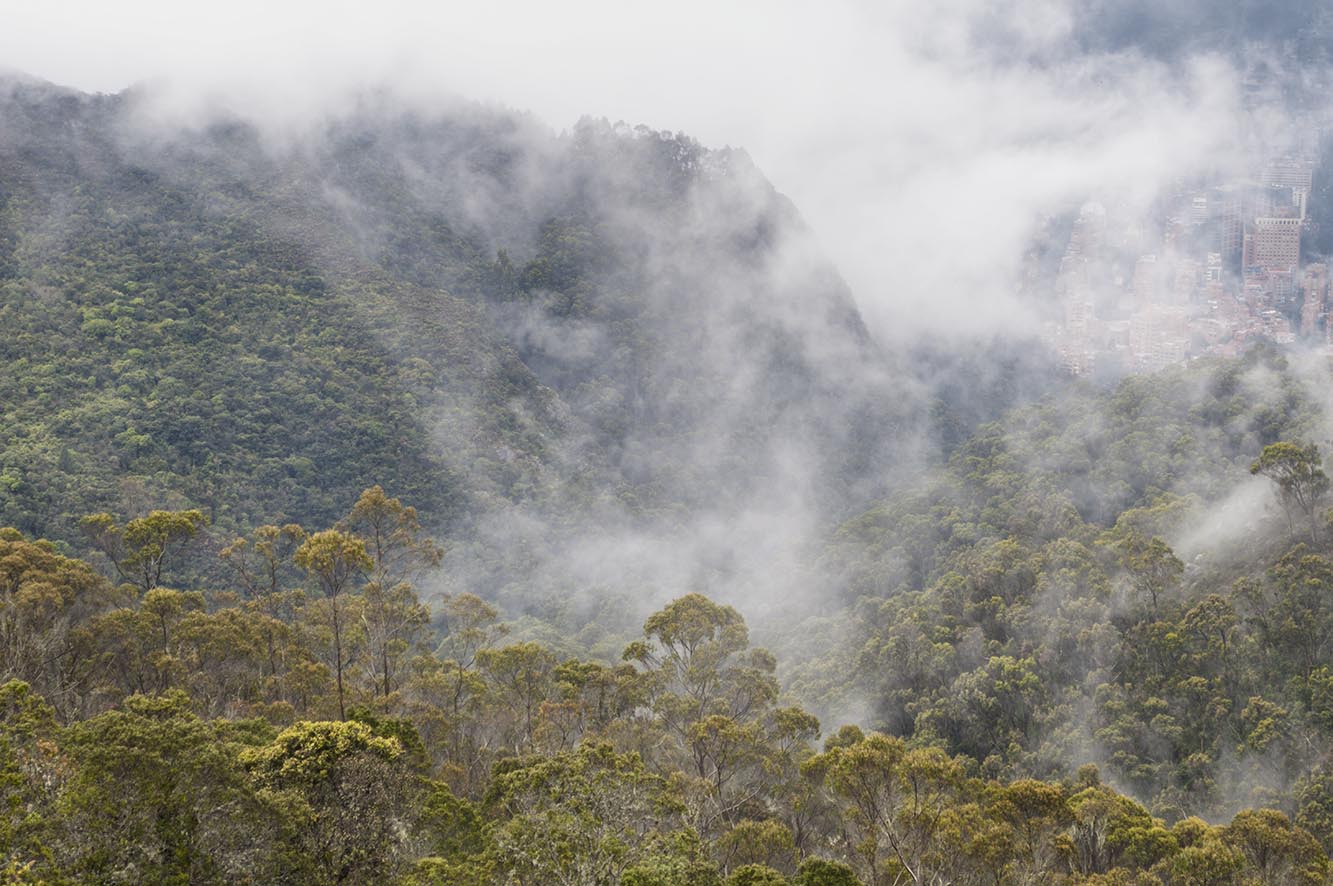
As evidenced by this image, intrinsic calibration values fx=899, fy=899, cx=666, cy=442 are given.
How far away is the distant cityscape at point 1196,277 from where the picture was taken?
4092 inches

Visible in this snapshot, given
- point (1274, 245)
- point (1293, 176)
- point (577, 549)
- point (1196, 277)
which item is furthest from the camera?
point (1293, 176)

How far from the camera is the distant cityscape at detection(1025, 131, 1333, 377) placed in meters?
104

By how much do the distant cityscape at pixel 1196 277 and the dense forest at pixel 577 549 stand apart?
11451mm

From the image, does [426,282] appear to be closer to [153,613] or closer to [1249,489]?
[153,613]

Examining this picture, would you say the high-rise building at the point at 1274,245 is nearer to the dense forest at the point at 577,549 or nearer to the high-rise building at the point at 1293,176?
the high-rise building at the point at 1293,176

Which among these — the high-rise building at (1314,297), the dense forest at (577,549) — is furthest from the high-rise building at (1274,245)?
the dense forest at (577,549)

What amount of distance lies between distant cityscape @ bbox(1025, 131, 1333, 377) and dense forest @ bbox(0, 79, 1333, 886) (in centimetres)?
1145

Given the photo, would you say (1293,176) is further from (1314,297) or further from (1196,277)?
(1314,297)

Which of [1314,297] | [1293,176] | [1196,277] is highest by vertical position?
[1293,176]

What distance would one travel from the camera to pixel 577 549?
77250 mm

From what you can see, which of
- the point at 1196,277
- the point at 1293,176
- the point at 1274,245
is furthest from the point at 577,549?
the point at 1293,176

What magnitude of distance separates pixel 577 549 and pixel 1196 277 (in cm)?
8805

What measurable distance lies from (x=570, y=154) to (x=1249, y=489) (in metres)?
94.6

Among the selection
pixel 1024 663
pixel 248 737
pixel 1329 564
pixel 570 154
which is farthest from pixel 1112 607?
pixel 570 154
